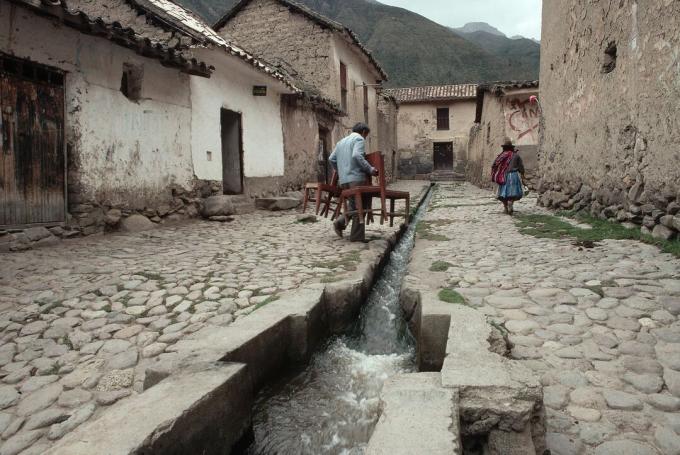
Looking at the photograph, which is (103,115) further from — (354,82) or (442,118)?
(442,118)

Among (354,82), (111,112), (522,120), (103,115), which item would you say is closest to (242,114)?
(111,112)

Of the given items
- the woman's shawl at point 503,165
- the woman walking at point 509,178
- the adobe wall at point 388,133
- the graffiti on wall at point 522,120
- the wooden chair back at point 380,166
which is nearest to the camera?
the wooden chair back at point 380,166

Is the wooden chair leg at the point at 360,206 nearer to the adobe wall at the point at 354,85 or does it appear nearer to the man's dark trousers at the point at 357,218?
the man's dark trousers at the point at 357,218

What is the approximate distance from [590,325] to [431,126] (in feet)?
93.8

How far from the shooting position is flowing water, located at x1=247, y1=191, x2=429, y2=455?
215 centimetres

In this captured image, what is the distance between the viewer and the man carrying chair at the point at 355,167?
18.8 ft

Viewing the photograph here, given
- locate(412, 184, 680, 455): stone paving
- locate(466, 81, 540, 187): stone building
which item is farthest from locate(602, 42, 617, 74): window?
locate(466, 81, 540, 187): stone building

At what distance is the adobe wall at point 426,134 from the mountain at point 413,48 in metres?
22.5

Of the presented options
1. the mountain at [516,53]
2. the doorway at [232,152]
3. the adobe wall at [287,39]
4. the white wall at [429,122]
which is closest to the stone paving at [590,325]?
the doorway at [232,152]

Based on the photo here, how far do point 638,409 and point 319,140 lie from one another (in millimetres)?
12758

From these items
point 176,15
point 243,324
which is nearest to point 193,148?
point 176,15

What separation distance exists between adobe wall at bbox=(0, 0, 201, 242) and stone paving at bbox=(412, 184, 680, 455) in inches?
179

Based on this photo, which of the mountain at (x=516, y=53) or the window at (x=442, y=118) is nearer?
the window at (x=442, y=118)

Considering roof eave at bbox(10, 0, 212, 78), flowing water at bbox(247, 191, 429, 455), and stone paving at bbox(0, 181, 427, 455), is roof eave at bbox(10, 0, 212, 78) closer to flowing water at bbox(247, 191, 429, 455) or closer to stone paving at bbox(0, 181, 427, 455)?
stone paving at bbox(0, 181, 427, 455)
